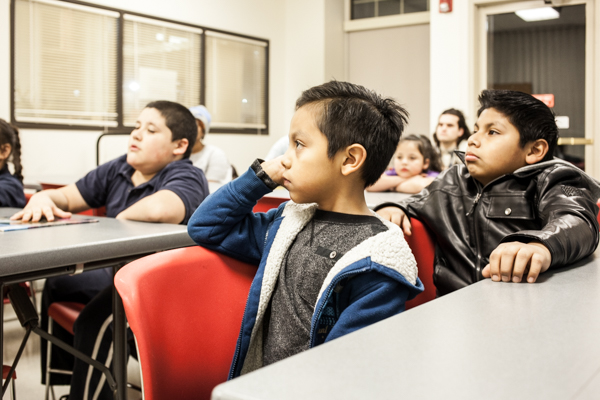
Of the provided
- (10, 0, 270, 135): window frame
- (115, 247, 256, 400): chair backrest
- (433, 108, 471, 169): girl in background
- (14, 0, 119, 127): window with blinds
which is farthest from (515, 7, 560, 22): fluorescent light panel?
(115, 247, 256, 400): chair backrest

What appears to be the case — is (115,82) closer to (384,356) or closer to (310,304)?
(310,304)

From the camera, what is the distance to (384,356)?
0.47m

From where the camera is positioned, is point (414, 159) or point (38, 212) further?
point (414, 159)

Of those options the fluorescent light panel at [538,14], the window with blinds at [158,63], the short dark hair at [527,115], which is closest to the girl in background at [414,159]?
the short dark hair at [527,115]

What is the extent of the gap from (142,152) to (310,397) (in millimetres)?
1683

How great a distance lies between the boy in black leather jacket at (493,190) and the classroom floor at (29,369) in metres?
1.26

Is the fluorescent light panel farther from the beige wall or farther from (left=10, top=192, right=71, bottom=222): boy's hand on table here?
(left=10, top=192, right=71, bottom=222): boy's hand on table

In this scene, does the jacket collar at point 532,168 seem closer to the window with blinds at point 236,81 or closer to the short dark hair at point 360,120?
the short dark hair at point 360,120

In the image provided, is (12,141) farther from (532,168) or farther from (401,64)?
(401,64)

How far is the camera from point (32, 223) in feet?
5.22

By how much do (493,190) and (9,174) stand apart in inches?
72.0

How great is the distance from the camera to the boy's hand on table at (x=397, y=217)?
1266mm

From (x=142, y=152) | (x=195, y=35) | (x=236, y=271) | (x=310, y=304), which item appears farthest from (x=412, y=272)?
(x=195, y=35)


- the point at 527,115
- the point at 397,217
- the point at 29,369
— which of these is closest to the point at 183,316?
the point at 397,217
